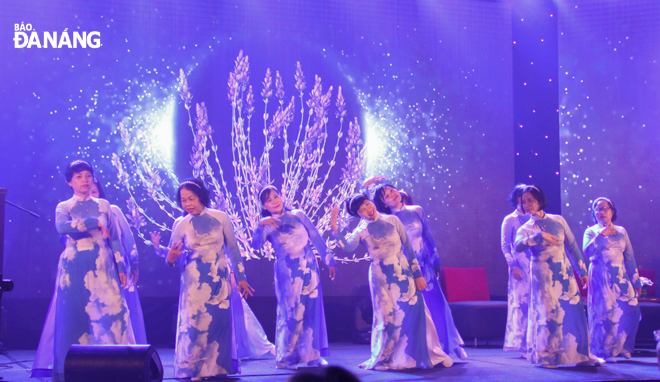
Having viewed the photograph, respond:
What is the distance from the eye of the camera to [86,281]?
12.5ft

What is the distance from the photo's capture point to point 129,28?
6359 mm

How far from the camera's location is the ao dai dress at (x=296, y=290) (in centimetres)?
434

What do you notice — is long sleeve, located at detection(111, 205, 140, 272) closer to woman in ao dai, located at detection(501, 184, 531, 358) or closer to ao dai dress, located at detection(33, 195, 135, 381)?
ao dai dress, located at detection(33, 195, 135, 381)

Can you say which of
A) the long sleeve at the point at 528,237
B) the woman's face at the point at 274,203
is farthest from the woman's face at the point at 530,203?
the woman's face at the point at 274,203

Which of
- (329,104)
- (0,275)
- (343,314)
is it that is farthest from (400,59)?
(0,275)

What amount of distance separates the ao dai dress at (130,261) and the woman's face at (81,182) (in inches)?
9.1

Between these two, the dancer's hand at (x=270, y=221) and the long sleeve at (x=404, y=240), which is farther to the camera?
the long sleeve at (x=404, y=240)

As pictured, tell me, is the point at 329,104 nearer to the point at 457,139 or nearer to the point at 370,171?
the point at 370,171

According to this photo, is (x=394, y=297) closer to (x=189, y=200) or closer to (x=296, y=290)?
(x=296, y=290)

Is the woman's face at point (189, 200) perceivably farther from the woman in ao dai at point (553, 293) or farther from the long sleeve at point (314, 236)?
the woman in ao dai at point (553, 293)

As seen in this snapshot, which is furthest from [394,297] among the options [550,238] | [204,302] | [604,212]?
[604,212]

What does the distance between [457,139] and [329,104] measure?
4.78ft

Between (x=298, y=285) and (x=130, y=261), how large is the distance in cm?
113

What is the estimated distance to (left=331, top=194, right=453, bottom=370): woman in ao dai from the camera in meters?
4.27
